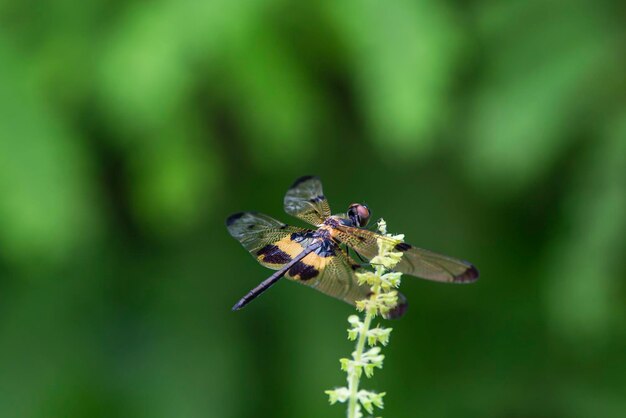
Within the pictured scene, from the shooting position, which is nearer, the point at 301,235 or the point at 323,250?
the point at 323,250

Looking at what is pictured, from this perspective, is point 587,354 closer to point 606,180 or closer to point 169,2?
point 606,180

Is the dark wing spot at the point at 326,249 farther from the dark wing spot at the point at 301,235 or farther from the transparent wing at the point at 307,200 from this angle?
the transparent wing at the point at 307,200

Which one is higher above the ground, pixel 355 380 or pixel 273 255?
pixel 273 255

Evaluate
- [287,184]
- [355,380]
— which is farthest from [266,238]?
[287,184]

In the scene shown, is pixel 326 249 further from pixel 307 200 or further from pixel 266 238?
pixel 307 200

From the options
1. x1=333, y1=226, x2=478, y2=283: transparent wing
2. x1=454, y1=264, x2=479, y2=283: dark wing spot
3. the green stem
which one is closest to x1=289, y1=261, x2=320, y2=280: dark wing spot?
x1=333, y1=226, x2=478, y2=283: transparent wing

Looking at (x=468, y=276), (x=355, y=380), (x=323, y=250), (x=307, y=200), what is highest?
(x=307, y=200)

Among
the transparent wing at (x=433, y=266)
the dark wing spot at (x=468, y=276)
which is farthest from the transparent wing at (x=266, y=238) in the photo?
the dark wing spot at (x=468, y=276)
